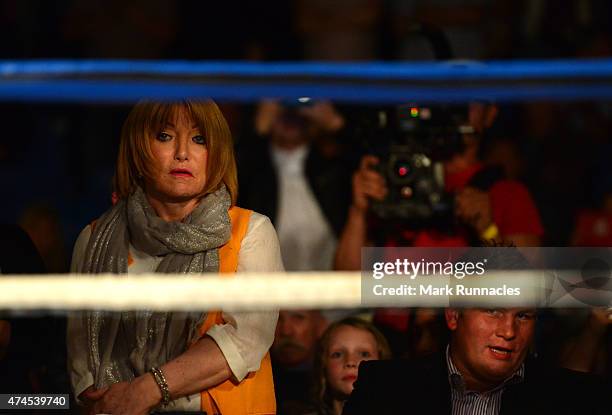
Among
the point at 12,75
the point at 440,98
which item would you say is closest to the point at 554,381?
the point at 440,98

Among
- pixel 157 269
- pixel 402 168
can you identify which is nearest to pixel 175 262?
pixel 157 269

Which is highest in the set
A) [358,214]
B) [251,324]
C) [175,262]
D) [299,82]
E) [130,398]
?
[299,82]

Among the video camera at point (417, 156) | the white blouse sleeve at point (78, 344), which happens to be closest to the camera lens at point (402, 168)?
the video camera at point (417, 156)

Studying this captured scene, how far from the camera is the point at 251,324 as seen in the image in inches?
83.1

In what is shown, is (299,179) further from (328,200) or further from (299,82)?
(299,82)

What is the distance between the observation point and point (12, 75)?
2.17 meters

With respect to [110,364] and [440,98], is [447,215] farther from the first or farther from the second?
[110,364]

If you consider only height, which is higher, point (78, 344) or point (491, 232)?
point (491, 232)

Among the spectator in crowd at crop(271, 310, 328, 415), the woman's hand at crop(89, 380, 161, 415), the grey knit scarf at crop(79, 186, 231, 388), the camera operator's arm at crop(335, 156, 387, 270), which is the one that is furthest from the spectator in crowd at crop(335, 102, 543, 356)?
the woman's hand at crop(89, 380, 161, 415)

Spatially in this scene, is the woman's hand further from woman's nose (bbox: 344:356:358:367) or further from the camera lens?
the camera lens

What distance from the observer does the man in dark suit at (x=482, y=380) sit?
2098 mm

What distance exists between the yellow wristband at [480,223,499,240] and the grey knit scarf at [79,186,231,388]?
467 mm

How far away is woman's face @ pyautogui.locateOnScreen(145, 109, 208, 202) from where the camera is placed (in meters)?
2.11

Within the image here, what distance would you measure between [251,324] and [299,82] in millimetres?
461
